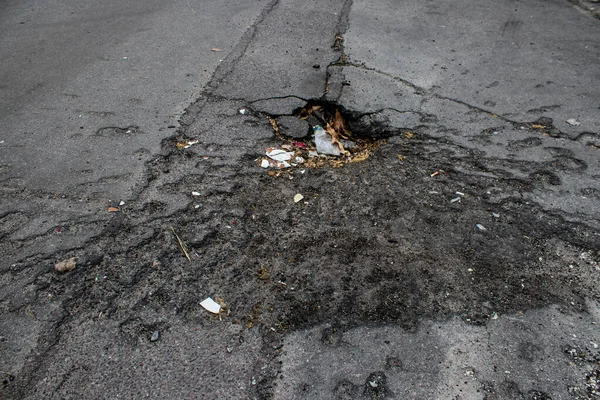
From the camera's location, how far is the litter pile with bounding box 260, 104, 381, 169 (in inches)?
146

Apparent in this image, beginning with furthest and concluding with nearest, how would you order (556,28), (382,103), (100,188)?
(556,28) < (382,103) < (100,188)

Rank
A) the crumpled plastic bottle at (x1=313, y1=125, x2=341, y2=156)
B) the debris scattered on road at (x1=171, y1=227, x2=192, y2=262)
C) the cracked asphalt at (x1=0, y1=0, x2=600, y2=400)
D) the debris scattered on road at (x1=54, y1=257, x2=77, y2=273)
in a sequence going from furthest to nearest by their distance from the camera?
the crumpled plastic bottle at (x1=313, y1=125, x2=341, y2=156)
the debris scattered on road at (x1=171, y1=227, x2=192, y2=262)
the debris scattered on road at (x1=54, y1=257, x2=77, y2=273)
the cracked asphalt at (x1=0, y1=0, x2=600, y2=400)

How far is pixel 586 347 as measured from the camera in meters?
2.39

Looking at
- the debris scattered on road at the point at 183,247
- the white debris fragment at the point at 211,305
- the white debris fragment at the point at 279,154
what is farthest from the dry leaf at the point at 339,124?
the white debris fragment at the point at 211,305

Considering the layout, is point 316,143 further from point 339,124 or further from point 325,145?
point 339,124

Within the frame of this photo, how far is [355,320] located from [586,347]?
1.21 m

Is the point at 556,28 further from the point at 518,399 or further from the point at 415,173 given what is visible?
the point at 518,399

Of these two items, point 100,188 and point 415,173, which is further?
point 415,173

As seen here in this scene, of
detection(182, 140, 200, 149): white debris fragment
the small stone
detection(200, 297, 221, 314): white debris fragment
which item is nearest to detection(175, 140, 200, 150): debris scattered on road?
detection(182, 140, 200, 149): white debris fragment

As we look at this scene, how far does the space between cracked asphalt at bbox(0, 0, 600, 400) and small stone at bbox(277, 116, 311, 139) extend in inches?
1.8

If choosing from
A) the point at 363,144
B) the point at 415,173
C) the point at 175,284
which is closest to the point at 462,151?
the point at 415,173

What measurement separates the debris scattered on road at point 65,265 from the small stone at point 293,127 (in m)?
1.97

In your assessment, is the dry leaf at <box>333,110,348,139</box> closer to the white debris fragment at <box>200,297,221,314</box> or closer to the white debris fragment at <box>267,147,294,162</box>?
the white debris fragment at <box>267,147,294,162</box>

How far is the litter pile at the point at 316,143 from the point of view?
12.1ft
